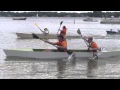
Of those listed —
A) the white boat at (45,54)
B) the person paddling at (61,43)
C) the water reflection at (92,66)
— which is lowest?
the water reflection at (92,66)

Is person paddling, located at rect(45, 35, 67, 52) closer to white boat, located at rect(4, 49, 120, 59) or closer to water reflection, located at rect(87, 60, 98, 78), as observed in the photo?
white boat, located at rect(4, 49, 120, 59)

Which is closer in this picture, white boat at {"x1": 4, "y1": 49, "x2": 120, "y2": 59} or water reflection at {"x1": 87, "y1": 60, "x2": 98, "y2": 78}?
water reflection at {"x1": 87, "y1": 60, "x2": 98, "y2": 78}

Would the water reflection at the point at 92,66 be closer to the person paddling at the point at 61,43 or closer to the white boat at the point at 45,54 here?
the white boat at the point at 45,54

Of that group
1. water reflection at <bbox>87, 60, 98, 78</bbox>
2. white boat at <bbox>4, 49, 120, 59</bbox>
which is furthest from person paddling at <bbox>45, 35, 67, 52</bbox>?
water reflection at <bbox>87, 60, 98, 78</bbox>

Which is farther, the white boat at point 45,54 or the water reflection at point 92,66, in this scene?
the white boat at point 45,54

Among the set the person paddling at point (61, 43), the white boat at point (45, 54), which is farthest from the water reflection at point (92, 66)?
the person paddling at point (61, 43)

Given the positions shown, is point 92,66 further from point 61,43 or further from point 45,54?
point 45,54

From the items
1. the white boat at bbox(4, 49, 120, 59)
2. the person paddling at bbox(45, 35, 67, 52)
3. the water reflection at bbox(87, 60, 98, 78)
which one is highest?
the person paddling at bbox(45, 35, 67, 52)

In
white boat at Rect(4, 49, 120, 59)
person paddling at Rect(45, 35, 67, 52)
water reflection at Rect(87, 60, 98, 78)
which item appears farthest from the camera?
white boat at Rect(4, 49, 120, 59)
